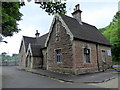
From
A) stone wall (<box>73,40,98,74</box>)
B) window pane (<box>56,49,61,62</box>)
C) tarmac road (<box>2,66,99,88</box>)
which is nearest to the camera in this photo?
tarmac road (<box>2,66,99,88</box>)

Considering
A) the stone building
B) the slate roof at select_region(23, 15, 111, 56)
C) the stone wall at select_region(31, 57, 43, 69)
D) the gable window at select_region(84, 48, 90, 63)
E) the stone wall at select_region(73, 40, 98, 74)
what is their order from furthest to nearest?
the stone wall at select_region(31, 57, 43, 69) → the gable window at select_region(84, 48, 90, 63) → the slate roof at select_region(23, 15, 111, 56) → the stone building → the stone wall at select_region(73, 40, 98, 74)

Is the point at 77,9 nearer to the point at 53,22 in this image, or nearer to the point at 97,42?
the point at 53,22

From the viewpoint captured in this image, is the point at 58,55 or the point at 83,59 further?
the point at 58,55

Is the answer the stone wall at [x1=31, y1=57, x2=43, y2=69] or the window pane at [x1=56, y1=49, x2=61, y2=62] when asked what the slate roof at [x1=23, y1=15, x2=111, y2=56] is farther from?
the window pane at [x1=56, y1=49, x2=61, y2=62]

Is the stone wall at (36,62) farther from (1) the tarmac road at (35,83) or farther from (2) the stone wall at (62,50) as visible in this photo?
(1) the tarmac road at (35,83)

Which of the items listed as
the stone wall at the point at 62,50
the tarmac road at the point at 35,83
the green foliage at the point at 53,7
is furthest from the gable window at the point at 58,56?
the green foliage at the point at 53,7

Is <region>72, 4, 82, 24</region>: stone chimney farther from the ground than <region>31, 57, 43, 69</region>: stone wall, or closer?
farther from the ground

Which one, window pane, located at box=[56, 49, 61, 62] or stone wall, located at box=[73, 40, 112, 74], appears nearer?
stone wall, located at box=[73, 40, 112, 74]

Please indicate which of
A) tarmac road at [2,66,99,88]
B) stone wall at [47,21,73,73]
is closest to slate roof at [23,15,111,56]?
stone wall at [47,21,73,73]

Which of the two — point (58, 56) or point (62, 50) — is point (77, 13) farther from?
point (58, 56)

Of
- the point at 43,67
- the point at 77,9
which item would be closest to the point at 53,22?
the point at 77,9

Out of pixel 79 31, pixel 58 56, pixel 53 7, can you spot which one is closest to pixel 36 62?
pixel 58 56

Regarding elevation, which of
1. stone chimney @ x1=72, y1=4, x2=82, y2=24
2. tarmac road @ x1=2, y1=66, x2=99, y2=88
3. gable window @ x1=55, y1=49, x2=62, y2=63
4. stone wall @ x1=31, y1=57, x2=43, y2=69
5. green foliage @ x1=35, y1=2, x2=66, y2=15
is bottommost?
tarmac road @ x1=2, y1=66, x2=99, y2=88

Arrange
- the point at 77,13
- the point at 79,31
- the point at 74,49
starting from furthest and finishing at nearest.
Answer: the point at 77,13 < the point at 79,31 < the point at 74,49
